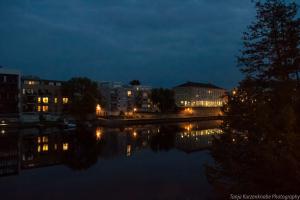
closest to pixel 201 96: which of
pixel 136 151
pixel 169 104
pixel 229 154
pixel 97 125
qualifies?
pixel 169 104

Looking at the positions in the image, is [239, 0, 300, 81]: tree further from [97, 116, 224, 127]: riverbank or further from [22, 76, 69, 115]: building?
[22, 76, 69, 115]: building

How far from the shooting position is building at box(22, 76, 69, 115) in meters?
62.1

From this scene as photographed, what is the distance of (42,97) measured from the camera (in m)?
65.1

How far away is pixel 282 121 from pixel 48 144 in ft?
101

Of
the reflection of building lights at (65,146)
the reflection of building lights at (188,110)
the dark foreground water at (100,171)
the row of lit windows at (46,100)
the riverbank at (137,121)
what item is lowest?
the dark foreground water at (100,171)

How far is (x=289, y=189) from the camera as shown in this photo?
7.28m

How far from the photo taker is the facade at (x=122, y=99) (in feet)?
260

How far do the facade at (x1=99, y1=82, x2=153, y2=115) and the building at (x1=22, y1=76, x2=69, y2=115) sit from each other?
1130 centimetres

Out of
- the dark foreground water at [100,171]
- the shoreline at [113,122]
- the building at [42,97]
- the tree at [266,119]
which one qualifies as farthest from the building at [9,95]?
the tree at [266,119]

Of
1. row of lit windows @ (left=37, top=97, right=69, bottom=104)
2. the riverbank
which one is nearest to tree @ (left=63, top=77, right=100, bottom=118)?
row of lit windows @ (left=37, top=97, right=69, bottom=104)

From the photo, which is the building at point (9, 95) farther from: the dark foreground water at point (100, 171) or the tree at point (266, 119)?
the tree at point (266, 119)

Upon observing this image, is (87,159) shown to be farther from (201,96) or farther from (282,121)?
(201,96)

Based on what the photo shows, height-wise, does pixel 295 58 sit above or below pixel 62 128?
above

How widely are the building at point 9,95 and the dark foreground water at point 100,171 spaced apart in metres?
20.4
